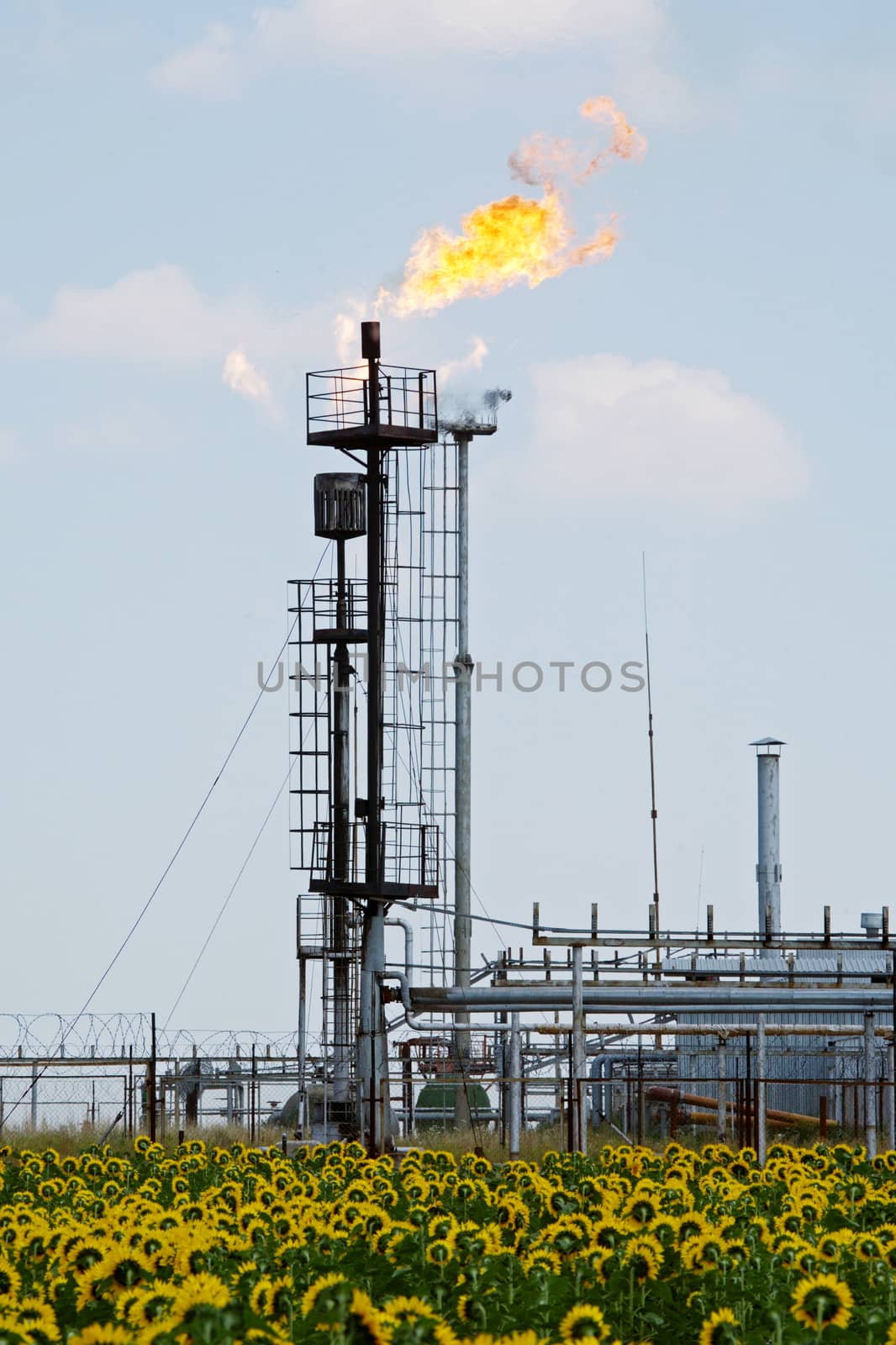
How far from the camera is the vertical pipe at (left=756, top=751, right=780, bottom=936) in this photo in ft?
162

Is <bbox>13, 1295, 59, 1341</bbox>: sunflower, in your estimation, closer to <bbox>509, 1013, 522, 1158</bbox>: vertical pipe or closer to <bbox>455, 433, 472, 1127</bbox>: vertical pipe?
<bbox>509, 1013, 522, 1158</bbox>: vertical pipe

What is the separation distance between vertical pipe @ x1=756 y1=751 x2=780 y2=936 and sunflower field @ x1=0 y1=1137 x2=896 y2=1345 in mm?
31519

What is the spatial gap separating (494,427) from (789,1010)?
55.7ft

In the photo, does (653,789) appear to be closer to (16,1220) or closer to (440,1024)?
(440,1024)

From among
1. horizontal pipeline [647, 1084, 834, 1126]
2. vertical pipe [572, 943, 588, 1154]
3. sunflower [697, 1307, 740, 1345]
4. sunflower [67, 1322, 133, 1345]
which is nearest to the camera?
sunflower [67, 1322, 133, 1345]

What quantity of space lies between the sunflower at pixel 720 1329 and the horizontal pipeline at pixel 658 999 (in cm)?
2076

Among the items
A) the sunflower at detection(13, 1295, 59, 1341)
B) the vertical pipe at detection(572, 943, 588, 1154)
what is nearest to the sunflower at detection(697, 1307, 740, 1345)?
the sunflower at detection(13, 1295, 59, 1341)

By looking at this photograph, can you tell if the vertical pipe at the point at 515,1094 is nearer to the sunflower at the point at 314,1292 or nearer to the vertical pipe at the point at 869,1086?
the vertical pipe at the point at 869,1086

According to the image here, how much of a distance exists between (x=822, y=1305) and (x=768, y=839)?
136 feet

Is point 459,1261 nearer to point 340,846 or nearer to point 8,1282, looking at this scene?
point 8,1282

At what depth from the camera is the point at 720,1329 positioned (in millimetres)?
9523

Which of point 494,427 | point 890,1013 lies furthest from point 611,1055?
point 494,427

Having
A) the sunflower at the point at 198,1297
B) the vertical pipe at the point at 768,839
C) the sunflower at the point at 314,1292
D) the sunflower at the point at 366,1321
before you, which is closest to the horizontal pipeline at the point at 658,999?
the vertical pipe at the point at 768,839

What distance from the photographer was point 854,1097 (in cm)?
3862
